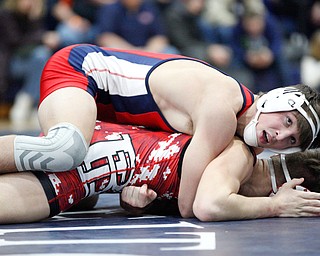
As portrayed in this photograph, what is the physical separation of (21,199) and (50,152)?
0.20m

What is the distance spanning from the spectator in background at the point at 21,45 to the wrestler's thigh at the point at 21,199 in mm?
5162

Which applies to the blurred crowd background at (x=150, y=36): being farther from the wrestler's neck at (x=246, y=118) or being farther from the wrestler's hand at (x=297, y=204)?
the wrestler's hand at (x=297, y=204)

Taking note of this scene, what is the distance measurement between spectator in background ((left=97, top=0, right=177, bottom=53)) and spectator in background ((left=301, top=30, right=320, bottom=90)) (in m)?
1.64

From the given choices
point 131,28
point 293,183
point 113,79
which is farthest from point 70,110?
point 131,28

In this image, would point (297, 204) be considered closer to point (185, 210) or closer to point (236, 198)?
point (236, 198)

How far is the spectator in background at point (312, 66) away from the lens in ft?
28.7

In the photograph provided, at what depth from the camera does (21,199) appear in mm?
2957

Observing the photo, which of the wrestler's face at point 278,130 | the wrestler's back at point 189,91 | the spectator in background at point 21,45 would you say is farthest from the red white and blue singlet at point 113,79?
the spectator in background at point 21,45

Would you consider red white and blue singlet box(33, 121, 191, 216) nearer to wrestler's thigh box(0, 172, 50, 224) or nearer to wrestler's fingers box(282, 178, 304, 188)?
wrestler's thigh box(0, 172, 50, 224)

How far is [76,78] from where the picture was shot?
341 centimetres

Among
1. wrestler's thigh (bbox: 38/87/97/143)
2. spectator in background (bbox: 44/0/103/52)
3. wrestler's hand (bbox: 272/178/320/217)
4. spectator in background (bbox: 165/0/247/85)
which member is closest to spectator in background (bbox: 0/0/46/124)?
spectator in background (bbox: 44/0/103/52)

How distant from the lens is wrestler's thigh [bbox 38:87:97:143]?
312 cm

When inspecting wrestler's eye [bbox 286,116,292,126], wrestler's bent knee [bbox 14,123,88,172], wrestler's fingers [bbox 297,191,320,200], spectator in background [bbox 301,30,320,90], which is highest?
wrestler's eye [bbox 286,116,292,126]

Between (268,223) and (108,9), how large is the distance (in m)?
5.40
